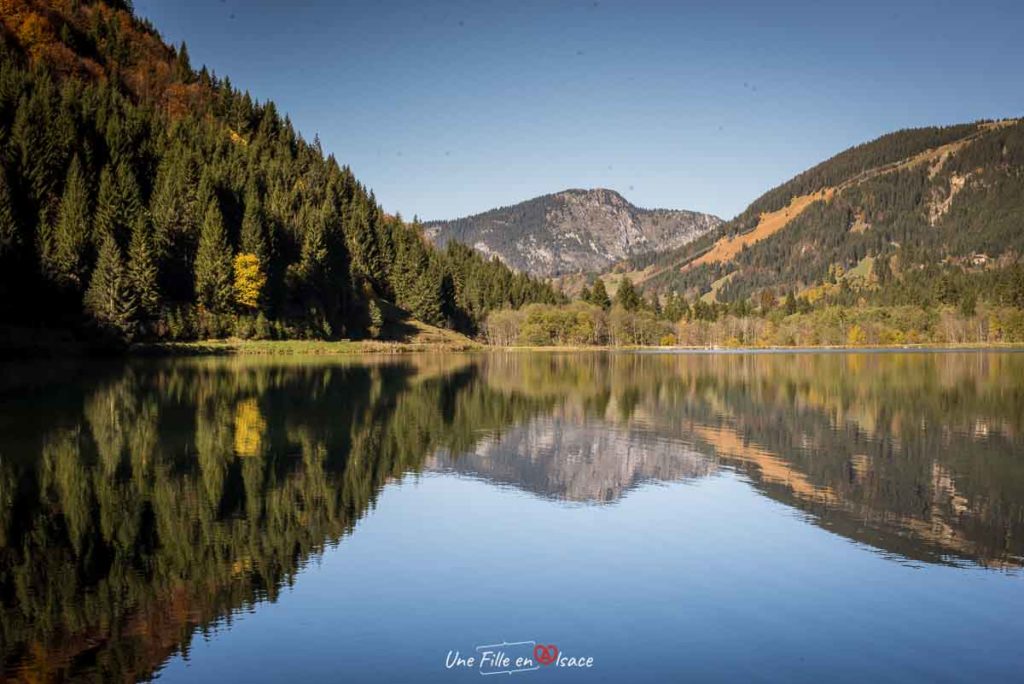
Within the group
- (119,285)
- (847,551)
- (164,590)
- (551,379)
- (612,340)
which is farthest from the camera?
(612,340)

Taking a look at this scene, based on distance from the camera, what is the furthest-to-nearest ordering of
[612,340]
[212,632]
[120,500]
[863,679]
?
[612,340] < [120,500] < [212,632] < [863,679]

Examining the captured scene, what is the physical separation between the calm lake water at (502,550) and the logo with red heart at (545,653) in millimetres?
49

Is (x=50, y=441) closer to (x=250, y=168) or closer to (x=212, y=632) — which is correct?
(x=212, y=632)

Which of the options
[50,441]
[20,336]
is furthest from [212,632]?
[20,336]

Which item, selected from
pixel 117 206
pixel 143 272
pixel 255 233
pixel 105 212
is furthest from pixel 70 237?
pixel 255 233

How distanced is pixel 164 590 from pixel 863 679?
10.9m

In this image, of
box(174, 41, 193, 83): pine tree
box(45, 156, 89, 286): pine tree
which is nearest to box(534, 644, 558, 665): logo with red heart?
box(45, 156, 89, 286): pine tree

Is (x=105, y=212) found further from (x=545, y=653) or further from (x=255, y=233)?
(x=545, y=653)

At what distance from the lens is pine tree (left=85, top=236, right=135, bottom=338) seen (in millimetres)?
89375

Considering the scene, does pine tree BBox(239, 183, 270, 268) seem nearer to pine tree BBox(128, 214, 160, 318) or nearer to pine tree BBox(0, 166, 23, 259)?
pine tree BBox(128, 214, 160, 318)

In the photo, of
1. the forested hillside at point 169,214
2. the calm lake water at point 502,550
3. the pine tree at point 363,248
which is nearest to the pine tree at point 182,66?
the forested hillside at point 169,214

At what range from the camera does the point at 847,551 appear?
16.5 metres

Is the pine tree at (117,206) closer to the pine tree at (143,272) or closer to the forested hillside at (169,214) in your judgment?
the forested hillside at (169,214)

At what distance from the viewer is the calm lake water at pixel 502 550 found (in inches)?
436
